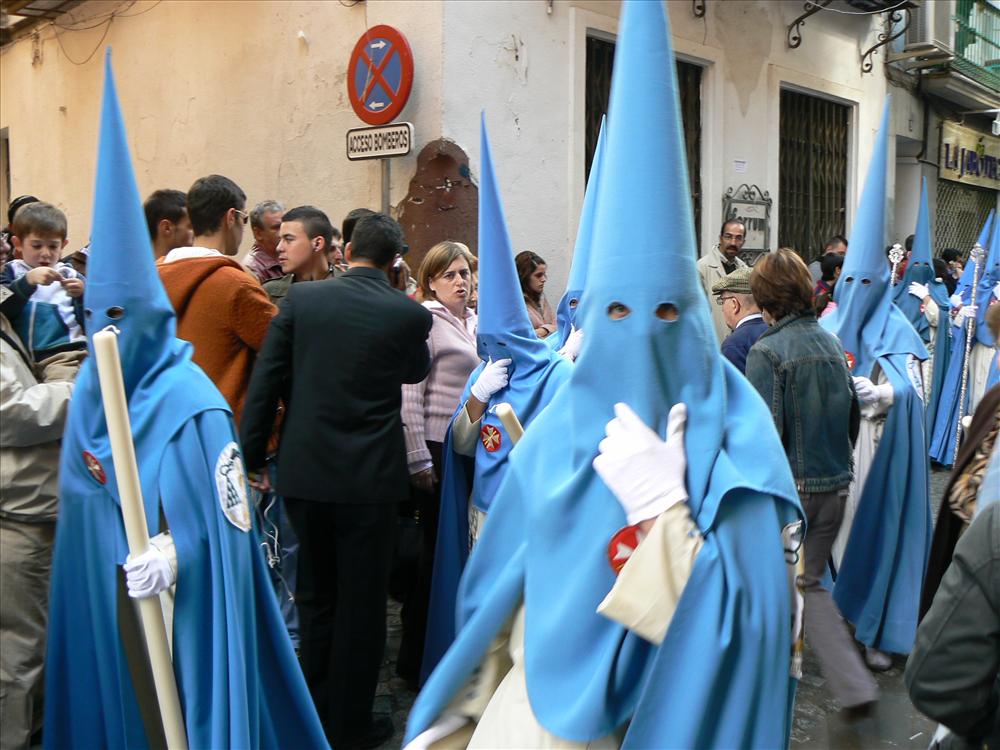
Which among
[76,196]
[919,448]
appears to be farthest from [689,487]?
[76,196]

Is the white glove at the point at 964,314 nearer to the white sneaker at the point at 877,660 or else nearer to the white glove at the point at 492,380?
the white sneaker at the point at 877,660

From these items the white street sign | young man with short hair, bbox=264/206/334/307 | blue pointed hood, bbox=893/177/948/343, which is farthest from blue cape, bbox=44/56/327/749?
blue pointed hood, bbox=893/177/948/343

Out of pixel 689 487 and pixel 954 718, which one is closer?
pixel 954 718

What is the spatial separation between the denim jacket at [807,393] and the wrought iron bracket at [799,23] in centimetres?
902

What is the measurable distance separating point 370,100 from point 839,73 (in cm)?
786

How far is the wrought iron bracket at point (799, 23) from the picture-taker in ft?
40.1

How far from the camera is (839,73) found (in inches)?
535

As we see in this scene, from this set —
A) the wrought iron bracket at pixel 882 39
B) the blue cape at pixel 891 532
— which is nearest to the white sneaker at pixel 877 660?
the blue cape at pixel 891 532

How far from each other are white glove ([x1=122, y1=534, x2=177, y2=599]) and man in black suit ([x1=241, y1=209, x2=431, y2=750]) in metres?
0.99

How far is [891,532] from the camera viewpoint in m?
5.32

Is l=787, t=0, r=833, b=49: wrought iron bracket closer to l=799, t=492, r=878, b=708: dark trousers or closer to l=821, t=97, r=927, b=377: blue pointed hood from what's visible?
l=821, t=97, r=927, b=377: blue pointed hood

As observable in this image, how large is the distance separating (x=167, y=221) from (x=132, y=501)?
6.76 feet

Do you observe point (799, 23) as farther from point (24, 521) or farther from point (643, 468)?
point (643, 468)

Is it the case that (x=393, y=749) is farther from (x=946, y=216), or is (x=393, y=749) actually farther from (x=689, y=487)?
(x=946, y=216)
